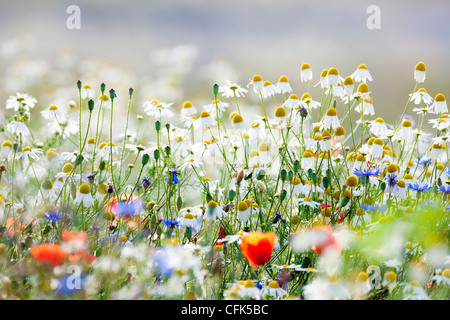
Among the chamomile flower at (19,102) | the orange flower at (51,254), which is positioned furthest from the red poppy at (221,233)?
the chamomile flower at (19,102)

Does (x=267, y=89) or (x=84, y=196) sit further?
(x=267, y=89)

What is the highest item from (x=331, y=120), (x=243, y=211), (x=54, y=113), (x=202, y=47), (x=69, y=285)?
(x=202, y=47)

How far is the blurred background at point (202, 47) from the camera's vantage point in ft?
10.9

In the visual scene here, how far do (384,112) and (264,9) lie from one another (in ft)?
4.94

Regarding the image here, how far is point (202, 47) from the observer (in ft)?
17.7

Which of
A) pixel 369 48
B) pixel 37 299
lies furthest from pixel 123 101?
pixel 369 48

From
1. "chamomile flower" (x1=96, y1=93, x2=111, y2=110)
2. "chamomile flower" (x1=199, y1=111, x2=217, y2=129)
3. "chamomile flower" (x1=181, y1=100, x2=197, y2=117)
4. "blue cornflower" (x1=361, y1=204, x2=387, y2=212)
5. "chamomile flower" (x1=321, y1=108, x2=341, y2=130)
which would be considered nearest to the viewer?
"blue cornflower" (x1=361, y1=204, x2=387, y2=212)

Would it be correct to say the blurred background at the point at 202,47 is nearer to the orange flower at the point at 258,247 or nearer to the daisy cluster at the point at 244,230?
the daisy cluster at the point at 244,230

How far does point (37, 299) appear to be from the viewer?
1007 millimetres

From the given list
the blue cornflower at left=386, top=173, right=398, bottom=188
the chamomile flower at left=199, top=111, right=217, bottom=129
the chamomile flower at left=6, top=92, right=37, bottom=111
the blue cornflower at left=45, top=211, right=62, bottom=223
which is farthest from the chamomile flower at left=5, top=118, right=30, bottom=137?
the blue cornflower at left=386, top=173, right=398, bottom=188

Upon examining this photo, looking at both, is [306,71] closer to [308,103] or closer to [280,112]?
[308,103]

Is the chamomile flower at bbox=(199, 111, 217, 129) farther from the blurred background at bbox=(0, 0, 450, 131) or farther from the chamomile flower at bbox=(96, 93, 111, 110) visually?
the blurred background at bbox=(0, 0, 450, 131)

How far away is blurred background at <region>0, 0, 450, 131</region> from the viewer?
3.32 meters

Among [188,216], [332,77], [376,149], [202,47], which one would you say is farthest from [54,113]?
[202,47]
